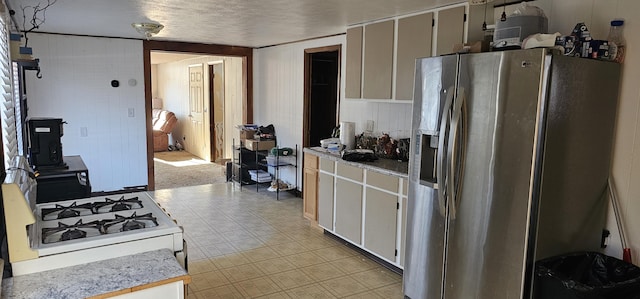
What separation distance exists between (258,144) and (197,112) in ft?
11.1

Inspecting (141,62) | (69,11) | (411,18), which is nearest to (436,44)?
(411,18)

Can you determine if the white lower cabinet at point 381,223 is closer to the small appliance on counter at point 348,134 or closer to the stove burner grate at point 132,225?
the small appliance on counter at point 348,134

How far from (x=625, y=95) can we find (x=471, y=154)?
0.93 m

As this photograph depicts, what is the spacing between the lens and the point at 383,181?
3.46 meters

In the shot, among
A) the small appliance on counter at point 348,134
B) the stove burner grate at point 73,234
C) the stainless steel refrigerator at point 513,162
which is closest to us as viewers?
the stove burner grate at point 73,234

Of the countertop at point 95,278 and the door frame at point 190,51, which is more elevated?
the door frame at point 190,51

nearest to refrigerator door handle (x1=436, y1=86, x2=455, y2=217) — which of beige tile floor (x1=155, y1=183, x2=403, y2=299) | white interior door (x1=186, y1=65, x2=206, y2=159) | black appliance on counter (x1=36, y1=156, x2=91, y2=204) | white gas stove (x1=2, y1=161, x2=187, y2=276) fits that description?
beige tile floor (x1=155, y1=183, x2=403, y2=299)

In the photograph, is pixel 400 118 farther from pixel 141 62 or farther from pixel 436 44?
pixel 141 62

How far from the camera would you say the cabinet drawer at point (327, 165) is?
4078 millimetres

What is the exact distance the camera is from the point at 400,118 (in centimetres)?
404

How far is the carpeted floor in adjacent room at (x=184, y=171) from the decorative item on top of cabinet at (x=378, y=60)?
3.69 m

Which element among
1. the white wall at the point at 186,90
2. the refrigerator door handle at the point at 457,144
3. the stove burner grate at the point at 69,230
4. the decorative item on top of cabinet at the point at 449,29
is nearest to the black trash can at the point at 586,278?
the refrigerator door handle at the point at 457,144

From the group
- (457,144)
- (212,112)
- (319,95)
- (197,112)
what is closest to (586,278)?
(457,144)

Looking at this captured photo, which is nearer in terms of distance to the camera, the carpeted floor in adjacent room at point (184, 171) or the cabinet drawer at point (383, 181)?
the cabinet drawer at point (383, 181)
